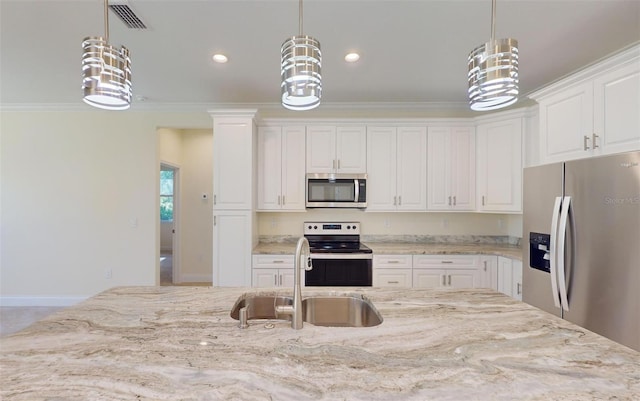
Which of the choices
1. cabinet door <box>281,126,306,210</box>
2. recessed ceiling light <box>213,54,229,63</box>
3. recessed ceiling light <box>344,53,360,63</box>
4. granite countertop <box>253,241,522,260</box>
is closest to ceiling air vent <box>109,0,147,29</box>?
recessed ceiling light <box>213,54,229,63</box>

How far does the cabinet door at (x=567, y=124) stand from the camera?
7.00 feet

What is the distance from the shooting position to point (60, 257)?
13.3 ft

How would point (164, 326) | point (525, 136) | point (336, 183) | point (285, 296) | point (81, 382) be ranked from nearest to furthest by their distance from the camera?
point (81, 382), point (164, 326), point (285, 296), point (525, 136), point (336, 183)

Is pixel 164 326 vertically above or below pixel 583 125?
below

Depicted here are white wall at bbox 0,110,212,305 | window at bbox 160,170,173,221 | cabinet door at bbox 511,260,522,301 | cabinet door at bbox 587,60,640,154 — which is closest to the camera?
cabinet door at bbox 587,60,640,154

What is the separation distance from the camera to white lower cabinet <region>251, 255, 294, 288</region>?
328 cm

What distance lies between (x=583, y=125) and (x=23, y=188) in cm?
622

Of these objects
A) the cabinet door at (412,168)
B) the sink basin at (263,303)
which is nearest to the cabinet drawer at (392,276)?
the cabinet door at (412,168)

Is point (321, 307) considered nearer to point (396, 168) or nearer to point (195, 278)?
point (396, 168)

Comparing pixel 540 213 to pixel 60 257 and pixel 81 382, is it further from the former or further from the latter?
pixel 60 257

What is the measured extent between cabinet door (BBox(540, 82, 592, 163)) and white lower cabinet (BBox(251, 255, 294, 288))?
260 centimetres

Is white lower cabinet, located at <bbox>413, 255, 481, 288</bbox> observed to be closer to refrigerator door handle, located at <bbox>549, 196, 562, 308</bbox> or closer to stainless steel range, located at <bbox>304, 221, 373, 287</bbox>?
stainless steel range, located at <bbox>304, 221, 373, 287</bbox>

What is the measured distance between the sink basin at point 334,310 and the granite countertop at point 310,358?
10.4 inches

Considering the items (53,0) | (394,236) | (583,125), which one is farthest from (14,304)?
(583,125)
